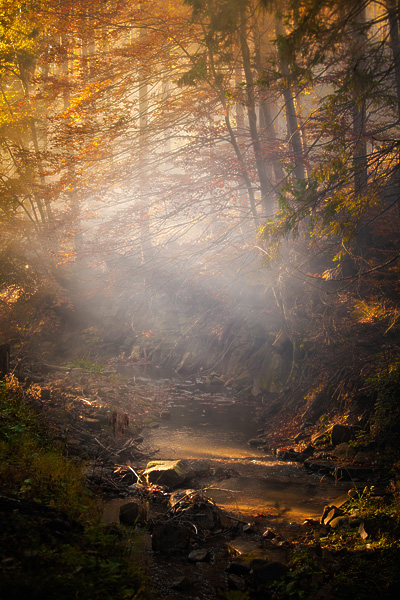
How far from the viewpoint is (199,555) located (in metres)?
4.34

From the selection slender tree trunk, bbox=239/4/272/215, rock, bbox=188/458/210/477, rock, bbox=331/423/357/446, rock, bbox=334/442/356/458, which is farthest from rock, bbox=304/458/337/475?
slender tree trunk, bbox=239/4/272/215

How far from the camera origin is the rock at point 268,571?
378cm

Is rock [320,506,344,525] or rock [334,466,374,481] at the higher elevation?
rock [320,506,344,525]

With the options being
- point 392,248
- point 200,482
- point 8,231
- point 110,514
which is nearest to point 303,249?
point 392,248

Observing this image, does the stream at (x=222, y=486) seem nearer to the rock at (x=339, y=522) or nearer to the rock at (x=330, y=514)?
the rock at (x=330, y=514)

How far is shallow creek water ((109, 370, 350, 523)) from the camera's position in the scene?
5.87 m

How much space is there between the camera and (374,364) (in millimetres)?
8602

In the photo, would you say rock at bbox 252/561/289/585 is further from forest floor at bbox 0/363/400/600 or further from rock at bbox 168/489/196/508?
rock at bbox 168/489/196/508

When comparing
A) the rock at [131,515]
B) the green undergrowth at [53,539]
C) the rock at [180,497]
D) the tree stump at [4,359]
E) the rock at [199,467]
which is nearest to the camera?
the green undergrowth at [53,539]

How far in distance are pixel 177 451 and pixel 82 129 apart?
29.1ft

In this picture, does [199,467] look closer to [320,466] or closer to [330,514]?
[320,466]

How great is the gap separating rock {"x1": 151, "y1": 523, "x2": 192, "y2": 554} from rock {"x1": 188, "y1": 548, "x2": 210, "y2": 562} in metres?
0.18

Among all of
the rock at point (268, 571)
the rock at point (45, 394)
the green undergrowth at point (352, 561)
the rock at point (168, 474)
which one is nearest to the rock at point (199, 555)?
the rock at point (268, 571)

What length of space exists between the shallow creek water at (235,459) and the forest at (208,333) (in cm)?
8
